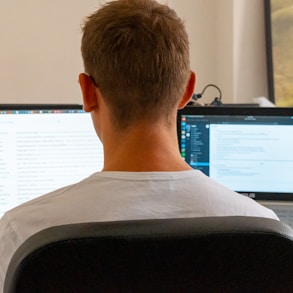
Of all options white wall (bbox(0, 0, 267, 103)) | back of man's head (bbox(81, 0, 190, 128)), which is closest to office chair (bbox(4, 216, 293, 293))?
back of man's head (bbox(81, 0, 190, 128))

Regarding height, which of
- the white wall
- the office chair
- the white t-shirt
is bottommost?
the office chair

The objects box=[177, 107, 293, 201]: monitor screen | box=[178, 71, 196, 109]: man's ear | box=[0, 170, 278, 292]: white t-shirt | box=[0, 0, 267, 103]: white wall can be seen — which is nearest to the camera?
box=[0, 170, 278, 292]: white t-shirt

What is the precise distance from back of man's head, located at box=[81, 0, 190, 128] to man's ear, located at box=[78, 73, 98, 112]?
0.01m

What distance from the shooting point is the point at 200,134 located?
152 centimetres

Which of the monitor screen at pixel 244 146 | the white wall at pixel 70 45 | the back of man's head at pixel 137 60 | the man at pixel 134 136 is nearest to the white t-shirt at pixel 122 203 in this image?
the man at pixel 134 136

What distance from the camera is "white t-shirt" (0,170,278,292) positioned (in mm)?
758

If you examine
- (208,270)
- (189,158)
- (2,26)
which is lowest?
(208,270)

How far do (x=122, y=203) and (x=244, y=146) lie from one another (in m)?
0.82

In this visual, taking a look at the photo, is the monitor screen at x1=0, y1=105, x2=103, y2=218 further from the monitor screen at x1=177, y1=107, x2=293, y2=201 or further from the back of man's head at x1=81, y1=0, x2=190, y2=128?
the back of man's head at x1=81, y1=0, x2=190, y2=128

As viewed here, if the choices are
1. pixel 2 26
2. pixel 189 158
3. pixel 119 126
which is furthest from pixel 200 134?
pixel 2 26

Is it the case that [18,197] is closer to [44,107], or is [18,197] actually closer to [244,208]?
[44,107]

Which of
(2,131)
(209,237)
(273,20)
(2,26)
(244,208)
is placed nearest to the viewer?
(209,237)

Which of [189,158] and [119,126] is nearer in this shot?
[119,126]

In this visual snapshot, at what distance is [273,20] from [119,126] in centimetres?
180
